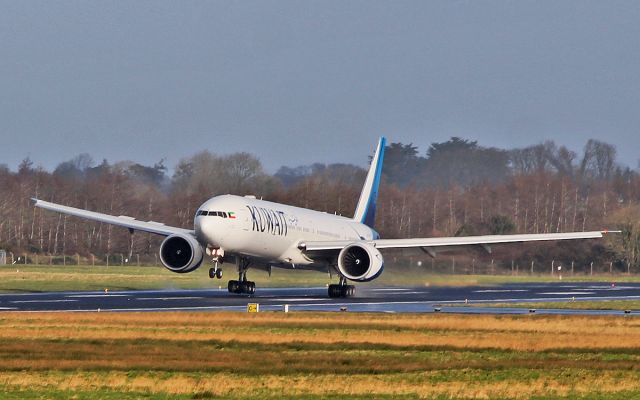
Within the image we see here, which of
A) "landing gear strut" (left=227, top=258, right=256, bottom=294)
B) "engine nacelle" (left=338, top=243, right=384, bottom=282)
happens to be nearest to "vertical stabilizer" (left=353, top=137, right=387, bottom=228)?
"engine nacelle" (left=338, top=243, right=384, bottom=282)

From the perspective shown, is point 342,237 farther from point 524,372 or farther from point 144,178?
point 144,178

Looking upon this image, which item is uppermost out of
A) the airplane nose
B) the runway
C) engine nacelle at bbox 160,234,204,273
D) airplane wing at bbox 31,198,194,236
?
airplane wing at bbox 31,198,194,236

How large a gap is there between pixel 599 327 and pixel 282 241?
72.4 feet

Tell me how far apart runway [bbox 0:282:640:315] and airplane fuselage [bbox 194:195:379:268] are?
6.83 feet

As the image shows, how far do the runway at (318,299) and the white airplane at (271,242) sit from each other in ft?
4.68

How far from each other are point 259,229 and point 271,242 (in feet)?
5.00

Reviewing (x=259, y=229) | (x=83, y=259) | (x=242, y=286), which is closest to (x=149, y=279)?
(x=242, y=286)

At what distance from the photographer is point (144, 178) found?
186375 mm

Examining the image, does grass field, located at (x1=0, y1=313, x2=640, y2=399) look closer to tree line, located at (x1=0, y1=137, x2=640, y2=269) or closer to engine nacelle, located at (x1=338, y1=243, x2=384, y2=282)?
engine nacelle, located at (x1=338, y1=243, x2=384, y2=282)

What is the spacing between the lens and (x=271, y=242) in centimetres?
5959

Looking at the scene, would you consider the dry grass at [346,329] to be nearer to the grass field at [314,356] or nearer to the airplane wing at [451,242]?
the grass field at [314,356]

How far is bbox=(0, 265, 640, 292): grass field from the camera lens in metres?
69.8

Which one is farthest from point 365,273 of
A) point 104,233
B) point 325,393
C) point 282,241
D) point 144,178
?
point 144,178

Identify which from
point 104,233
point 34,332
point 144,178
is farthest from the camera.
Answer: point 144,178
